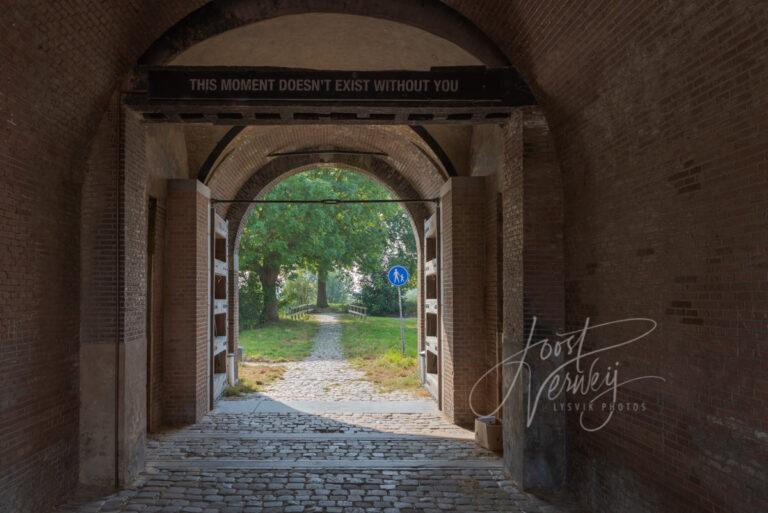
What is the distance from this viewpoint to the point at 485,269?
982cm

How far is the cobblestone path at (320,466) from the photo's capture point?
614 cm

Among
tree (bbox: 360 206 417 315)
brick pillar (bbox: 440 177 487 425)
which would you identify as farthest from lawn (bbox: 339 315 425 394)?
tree (bbox: 360 206 417 315)

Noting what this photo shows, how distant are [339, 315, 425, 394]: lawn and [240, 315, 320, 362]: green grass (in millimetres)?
1692

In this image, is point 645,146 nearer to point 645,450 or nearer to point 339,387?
point 645,450

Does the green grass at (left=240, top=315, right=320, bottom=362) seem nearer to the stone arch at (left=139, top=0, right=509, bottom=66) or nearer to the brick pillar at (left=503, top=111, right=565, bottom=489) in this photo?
the brick pillar at (left=503, top=111, right=565, bottom=489)

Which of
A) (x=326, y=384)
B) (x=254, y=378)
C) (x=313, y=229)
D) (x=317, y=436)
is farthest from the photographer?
(x=313, y=229)

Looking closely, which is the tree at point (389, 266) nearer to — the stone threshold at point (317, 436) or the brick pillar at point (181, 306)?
the brick pillar at point (181, 306)

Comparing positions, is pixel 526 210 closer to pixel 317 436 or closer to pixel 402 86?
pixel 402 86

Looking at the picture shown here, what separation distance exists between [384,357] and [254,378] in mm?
4854

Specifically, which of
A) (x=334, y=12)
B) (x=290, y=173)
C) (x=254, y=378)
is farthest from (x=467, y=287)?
(x=254, y=378)

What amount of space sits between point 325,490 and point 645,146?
517 cm

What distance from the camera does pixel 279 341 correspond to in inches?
909

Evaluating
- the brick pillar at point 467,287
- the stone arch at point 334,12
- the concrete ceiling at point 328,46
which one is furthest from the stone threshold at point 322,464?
the concrete ceiling at point 328,46

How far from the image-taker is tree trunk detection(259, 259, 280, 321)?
29578mm
